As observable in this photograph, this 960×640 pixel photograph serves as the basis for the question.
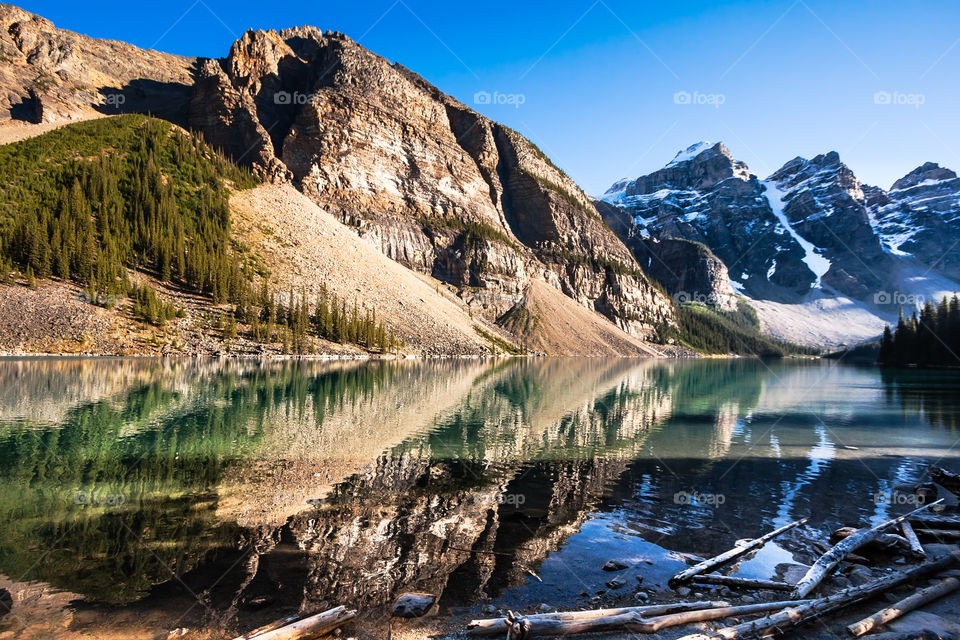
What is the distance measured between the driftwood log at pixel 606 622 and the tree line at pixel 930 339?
398 feet

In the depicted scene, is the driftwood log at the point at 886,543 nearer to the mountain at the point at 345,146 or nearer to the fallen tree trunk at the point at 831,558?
the fallen tree trunk at the point at 831,558

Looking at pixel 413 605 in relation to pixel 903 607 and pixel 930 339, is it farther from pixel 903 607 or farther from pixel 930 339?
pixel 930 339

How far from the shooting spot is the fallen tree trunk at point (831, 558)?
819cm

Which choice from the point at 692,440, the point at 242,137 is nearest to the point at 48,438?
the point at 692,440

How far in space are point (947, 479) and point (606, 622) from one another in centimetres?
1439

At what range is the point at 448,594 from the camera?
28.5 ft

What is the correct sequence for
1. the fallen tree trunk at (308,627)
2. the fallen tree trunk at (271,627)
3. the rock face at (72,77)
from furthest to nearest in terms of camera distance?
the rock face at (72,77)
the fallen tree trunk at (271,627)
the fallen tree trunk at (308,627)

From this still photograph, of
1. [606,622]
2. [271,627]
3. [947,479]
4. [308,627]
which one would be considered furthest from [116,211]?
[947,479]

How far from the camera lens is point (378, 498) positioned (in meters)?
14.3

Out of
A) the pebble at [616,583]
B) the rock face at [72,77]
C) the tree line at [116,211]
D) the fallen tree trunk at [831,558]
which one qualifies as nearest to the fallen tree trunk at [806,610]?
the fallen tree trunk at [831,558]

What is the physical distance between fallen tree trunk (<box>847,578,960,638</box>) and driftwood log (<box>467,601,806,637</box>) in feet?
3.43

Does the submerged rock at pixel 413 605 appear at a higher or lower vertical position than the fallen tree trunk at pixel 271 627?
lower

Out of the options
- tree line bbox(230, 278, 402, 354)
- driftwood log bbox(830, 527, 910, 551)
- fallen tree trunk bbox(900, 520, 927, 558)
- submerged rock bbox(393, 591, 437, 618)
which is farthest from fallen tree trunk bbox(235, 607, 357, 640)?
tree line bbox(230, 278, 402, 354)

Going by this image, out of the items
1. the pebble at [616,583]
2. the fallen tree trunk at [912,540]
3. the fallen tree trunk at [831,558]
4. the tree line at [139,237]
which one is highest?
the tree line at [139,237]
